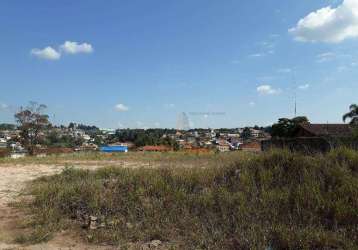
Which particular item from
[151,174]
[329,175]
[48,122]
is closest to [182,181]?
[151,174]

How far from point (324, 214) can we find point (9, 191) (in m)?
7.12

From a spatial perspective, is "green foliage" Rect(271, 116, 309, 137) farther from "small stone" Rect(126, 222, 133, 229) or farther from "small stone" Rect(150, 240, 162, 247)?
"small stone" Rect(150, 240, 162, 247)

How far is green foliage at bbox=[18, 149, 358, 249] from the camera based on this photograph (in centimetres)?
496

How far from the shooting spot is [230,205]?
19.8 feet

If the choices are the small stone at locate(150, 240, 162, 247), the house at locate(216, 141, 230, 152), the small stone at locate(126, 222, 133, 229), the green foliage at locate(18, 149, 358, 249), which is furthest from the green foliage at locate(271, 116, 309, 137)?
the small stone at locate(150, 240, 162, 247)

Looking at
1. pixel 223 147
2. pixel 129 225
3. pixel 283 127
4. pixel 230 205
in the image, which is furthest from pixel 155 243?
pixel 283 127

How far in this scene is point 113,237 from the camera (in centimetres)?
533

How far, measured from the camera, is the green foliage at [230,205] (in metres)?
4.96

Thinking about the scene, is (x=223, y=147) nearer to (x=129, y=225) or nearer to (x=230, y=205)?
(x=230, y=205)

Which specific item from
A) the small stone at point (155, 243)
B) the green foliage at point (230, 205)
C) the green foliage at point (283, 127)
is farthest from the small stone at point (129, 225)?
the green foliage at point (283, 127)

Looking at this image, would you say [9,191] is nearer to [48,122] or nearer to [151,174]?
[151,174]

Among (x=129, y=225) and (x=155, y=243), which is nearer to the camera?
(x=155, y=243)

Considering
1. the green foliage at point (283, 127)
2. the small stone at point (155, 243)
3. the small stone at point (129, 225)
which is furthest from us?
the green foliage at point (283, 127)

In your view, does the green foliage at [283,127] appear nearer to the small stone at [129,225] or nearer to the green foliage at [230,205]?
the green foliage at [230,205]
